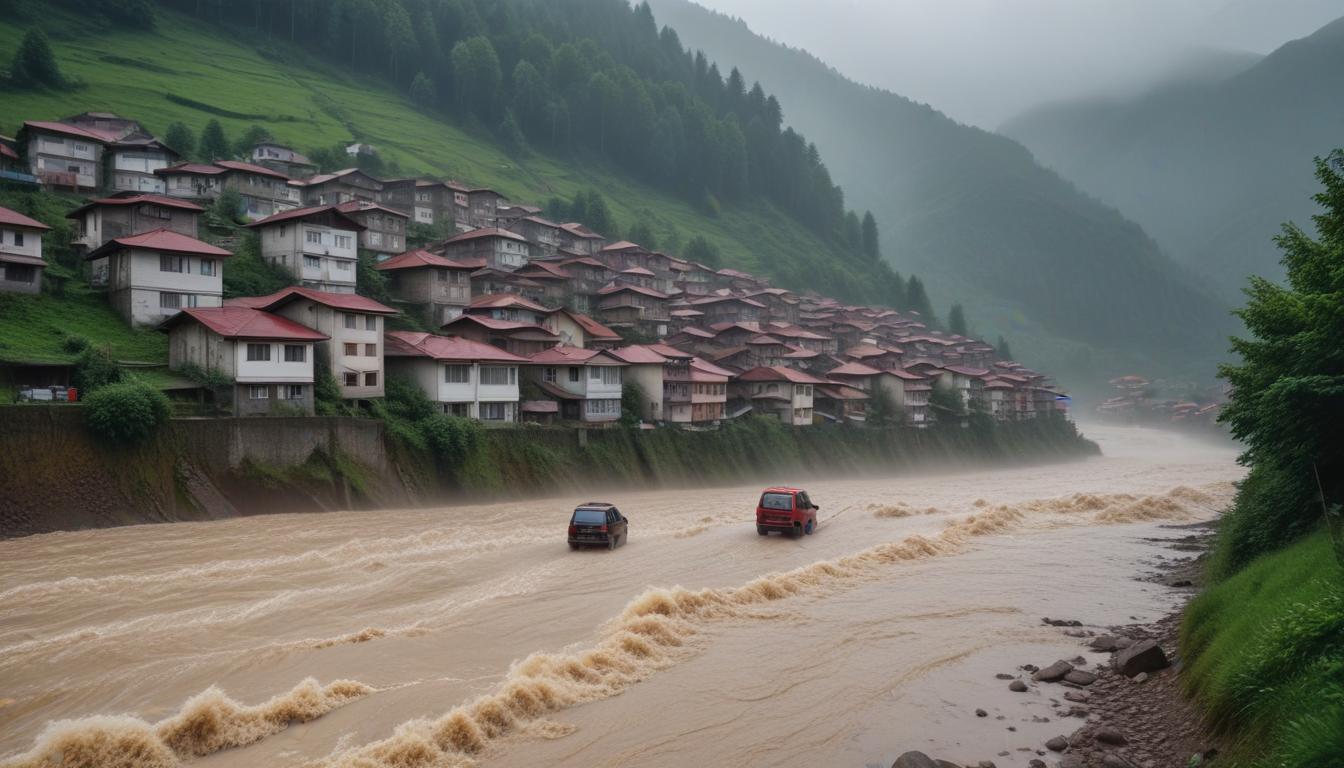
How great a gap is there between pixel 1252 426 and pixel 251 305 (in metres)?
41.2

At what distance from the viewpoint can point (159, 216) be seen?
46625 millimetres

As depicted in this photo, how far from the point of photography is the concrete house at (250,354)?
34.3 metres

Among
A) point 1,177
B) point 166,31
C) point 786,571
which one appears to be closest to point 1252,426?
point 786,571

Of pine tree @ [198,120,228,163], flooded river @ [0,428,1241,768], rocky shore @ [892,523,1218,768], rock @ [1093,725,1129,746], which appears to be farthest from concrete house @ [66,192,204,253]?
rock @ [1093,725,1129,746]

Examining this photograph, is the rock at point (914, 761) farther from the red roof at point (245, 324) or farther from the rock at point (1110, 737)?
the red roof at point (245, 324)

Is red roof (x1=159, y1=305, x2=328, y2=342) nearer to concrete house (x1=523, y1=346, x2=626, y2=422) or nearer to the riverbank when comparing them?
the riverbank

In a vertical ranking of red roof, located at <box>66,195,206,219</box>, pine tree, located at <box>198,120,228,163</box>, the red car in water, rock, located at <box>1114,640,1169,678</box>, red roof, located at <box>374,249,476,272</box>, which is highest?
pine tree, located at <box>198,120,228,163</box>

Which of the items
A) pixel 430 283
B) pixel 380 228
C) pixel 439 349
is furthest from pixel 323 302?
pixel 380 228

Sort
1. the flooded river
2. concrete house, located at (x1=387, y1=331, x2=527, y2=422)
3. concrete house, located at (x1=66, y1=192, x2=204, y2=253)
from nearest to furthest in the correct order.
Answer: the flooded river
concrete house, located at (x1=387, y1=331, x2=527, y2=422)
concrete house, located at (x1=66, y1=192, x2=204, y2=253)

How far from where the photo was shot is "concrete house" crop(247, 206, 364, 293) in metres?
50.2

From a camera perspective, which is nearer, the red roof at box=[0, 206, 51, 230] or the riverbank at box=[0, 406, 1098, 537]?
the riverbank at box=[0, 406, 1098, 537]

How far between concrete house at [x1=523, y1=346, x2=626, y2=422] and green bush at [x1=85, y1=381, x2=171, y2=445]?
22.9m

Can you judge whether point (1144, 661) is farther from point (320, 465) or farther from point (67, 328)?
point (67, 328)

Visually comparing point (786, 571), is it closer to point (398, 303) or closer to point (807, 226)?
point (398, 303)
